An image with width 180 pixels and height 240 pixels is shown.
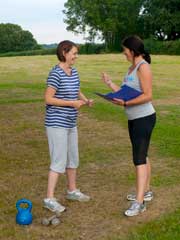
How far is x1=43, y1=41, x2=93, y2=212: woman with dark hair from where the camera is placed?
185 inches

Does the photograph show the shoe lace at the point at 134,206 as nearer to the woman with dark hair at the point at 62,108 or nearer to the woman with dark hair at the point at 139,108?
the woman with dark hair at the point at 139,108

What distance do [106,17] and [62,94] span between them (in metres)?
65.5

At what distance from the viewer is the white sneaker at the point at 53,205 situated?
4.94 meters

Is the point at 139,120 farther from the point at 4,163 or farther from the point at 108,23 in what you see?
the point at 108,23

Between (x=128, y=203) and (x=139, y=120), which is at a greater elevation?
(x=139, y=120)

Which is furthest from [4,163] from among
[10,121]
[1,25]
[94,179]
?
[1,25]

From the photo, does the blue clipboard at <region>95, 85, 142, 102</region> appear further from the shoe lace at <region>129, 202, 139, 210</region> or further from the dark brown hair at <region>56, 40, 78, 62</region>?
the shoe lace at <region>129, 202, 139, 210</region>

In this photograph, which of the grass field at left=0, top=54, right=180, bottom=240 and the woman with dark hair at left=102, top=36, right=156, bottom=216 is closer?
the grass field at left=0, top=54, right=180, bottom=240

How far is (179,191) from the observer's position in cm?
570

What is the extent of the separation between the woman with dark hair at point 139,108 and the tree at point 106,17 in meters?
59.2

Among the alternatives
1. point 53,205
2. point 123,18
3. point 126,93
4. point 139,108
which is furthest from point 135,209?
point 123,18

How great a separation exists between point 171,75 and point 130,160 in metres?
17.9

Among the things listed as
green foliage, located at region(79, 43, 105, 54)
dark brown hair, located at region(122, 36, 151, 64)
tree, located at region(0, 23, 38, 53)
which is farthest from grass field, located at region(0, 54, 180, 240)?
tree, located at region(0, 23, 38, 53)

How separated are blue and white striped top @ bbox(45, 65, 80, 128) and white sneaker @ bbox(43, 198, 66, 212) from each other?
81 cm
